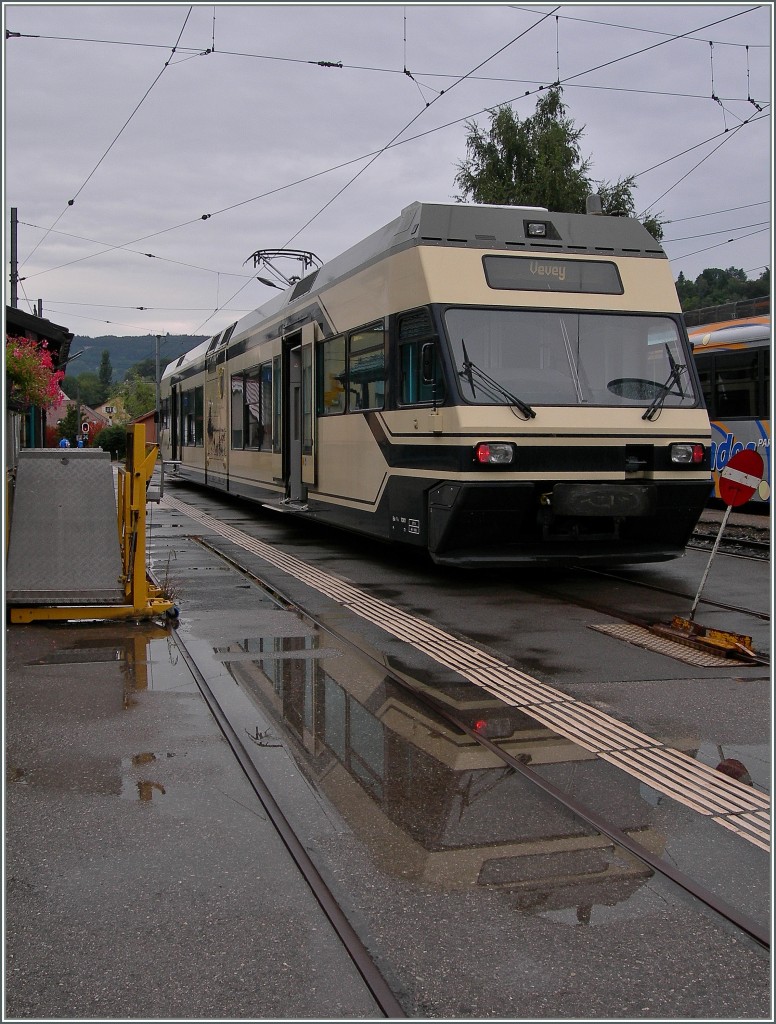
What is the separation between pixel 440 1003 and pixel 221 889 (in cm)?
101

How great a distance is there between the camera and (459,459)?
909 cm

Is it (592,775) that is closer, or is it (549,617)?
(592,775)

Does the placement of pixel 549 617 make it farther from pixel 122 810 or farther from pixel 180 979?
pixel 180 979

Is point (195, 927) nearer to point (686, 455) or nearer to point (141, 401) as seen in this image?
point (686, 455)

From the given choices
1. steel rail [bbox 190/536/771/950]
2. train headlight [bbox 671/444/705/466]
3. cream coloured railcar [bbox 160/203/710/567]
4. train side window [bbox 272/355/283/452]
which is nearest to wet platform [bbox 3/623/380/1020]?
steel rail [bbox 190/536/771/950]

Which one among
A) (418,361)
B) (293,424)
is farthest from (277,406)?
(418,361)

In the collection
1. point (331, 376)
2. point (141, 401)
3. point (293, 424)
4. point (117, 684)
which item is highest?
point (141, 401)

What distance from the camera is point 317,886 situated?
12.1ft

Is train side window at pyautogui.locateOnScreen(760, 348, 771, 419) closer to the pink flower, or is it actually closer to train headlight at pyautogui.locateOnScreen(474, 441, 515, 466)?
train headlight at pyautogui.locateOnScreen(474, 441, 515, 466)

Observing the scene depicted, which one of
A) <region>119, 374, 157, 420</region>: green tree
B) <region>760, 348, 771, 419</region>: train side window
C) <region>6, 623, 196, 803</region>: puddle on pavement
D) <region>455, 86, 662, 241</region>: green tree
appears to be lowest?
<region>6, 623, 196, 803</region>: puddle on pavement

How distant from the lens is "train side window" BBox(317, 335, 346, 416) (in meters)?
12.1

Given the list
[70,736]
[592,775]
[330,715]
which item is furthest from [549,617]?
[70,736]

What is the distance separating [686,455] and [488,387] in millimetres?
1935

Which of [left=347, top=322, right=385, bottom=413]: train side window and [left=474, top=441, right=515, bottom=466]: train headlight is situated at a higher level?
[left=347, top=322, right=385, bottom=413]: train side window
